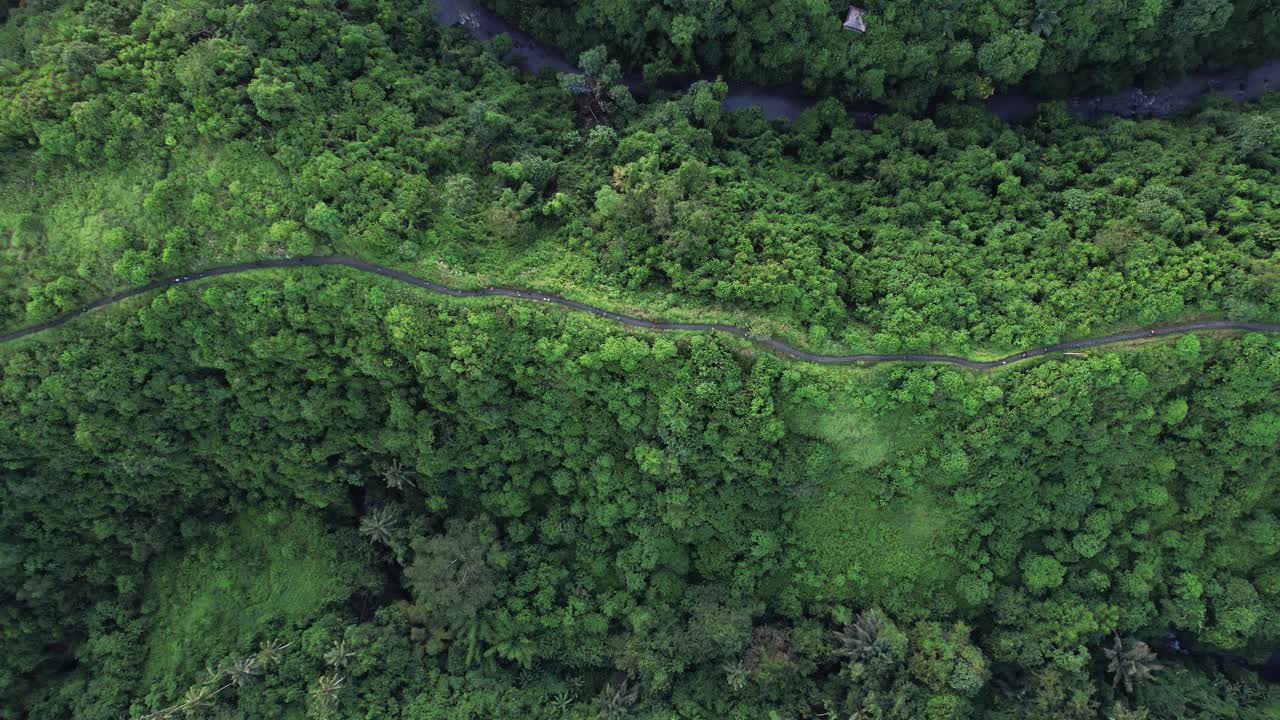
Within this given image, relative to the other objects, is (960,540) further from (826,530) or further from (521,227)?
(521,227)

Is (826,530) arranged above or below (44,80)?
below

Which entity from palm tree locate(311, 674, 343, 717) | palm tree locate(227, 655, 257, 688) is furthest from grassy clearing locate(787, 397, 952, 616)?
palm tree locate(227, 655, 257, 688)

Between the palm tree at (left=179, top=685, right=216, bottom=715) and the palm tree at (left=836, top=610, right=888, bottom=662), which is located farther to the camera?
the palm tree at (left=836, top=610, right=888, bottom=662)

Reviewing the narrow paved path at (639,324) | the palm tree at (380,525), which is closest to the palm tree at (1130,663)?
the narrow paved path at (639,324)

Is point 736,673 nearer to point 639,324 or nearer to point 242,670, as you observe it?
point 639,324

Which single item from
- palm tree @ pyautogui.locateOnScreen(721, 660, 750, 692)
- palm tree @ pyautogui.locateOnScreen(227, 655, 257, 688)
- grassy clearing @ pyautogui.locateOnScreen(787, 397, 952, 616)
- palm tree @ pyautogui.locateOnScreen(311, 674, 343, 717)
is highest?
grassy clearing @ pyautogui.locateOnScreen(787, 397, 952, 616)

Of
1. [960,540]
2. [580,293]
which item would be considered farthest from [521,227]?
[960,540]

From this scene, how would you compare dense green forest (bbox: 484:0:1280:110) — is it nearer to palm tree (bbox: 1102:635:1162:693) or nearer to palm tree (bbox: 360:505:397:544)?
palm tree (bbox: 360:505:397:544)

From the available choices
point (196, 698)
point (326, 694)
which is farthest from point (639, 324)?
point (196, 698)
